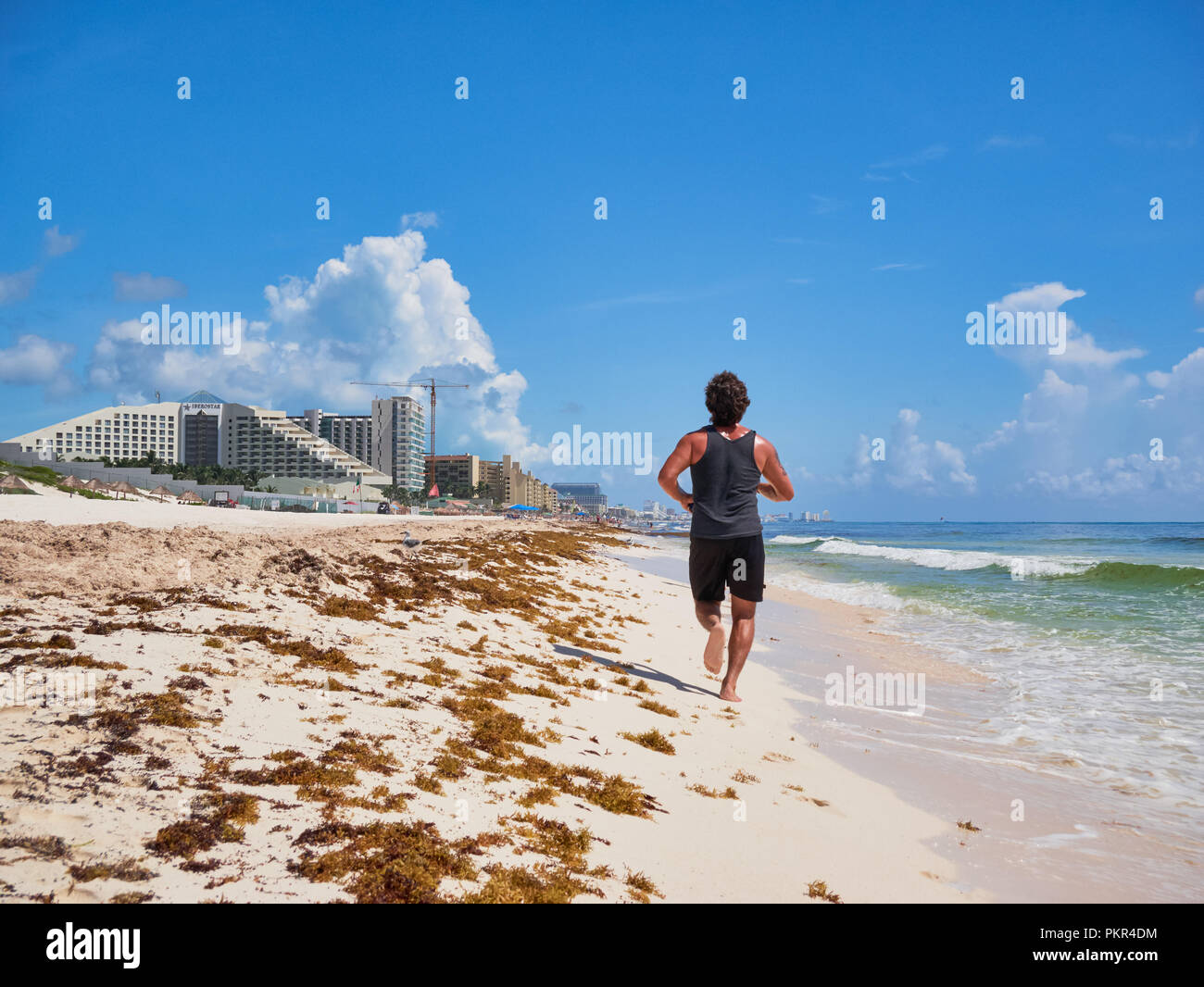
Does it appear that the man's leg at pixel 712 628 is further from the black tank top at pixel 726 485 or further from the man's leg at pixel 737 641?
the black tank top at pixel 726 485

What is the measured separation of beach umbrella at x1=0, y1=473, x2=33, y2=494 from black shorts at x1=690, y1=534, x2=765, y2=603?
41.4 meters

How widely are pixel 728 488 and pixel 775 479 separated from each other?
1.77ft

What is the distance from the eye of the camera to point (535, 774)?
13.8 feet

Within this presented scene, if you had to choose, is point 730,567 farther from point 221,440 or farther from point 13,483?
point 221,440

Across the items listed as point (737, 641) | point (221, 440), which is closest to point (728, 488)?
point (737, 641)

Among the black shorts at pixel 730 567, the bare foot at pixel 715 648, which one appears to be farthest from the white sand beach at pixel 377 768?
the black shorts at pixel 730 567

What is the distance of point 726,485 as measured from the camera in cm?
626

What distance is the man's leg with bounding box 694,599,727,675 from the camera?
6.78 metres

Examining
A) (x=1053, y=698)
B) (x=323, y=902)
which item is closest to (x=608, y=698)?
(x=323, y=902)

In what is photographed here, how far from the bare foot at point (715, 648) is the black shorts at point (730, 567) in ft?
1.62

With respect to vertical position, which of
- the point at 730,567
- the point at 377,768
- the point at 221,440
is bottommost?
the point at 377,768

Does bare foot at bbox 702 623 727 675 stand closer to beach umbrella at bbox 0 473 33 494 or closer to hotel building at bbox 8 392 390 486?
beach umbrella at bbox 0 473 33 494

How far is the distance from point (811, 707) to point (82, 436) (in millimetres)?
202631

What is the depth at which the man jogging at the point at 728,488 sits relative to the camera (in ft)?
20.5
